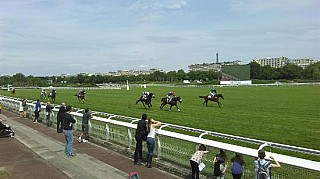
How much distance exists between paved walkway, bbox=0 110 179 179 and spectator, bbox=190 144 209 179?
94 cm

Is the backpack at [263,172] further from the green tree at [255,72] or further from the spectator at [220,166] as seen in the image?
the green tree at [255,72]

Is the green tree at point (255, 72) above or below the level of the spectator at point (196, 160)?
above

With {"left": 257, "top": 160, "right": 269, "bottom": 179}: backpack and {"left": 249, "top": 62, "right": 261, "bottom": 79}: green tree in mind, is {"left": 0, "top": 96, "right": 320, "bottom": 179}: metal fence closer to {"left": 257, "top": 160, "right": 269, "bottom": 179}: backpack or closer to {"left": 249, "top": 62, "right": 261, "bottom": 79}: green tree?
{"left": 257, "top": 160, "right": 269, "bottom": 179}: backpack

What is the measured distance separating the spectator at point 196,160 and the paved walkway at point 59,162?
94 centimetres

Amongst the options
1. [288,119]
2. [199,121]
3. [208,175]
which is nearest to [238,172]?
[208,175]

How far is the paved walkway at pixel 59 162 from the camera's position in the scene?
9.83m

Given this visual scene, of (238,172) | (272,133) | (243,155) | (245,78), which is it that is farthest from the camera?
(245,78)

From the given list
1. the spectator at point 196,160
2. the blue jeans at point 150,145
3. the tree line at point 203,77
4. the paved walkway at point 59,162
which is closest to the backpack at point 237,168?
the spectator at point 196,160

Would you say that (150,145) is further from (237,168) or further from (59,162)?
(237,168)

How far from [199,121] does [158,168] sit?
918 cm

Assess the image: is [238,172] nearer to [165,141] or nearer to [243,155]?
[243,155]

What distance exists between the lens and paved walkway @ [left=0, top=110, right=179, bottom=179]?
9.83 metres

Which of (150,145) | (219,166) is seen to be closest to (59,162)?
(150,145)

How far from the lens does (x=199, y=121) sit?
19.2m
